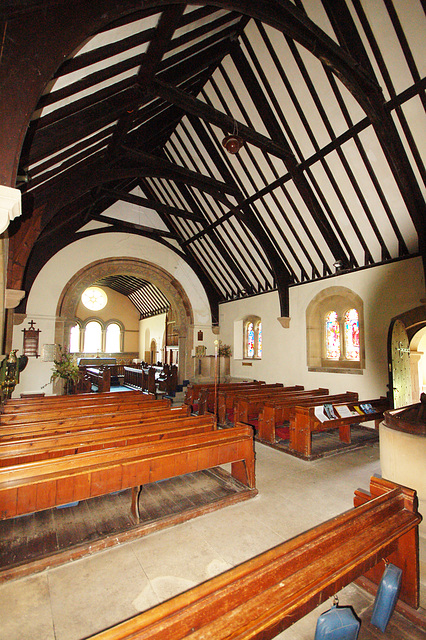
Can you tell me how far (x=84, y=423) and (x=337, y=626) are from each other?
11.3 feet

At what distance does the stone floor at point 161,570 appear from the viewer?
184 cm

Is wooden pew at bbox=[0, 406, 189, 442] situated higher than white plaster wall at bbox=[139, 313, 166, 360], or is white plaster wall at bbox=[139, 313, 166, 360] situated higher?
white plaster wall at bbox=[139, 313, 166, 360]

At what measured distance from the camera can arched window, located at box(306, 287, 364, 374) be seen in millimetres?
7320

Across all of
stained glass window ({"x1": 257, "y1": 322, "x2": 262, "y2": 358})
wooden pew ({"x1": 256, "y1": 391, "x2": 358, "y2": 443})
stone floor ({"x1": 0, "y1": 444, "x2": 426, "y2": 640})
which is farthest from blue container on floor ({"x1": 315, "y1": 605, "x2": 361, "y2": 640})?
stained glass window ({"x1": 257, "y1": 322, "x2": 262, "y2": 358})

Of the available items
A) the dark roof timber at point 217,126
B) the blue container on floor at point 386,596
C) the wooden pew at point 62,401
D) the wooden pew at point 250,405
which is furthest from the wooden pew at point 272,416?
the dark roof timber at point 217,126

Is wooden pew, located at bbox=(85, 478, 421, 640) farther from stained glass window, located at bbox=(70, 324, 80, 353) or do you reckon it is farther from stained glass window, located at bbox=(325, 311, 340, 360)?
stained glass window, located at bbox=(70, 324, 80, 353)

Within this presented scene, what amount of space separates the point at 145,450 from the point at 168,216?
31.7ft

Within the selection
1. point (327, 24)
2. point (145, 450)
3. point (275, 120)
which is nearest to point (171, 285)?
point (275, 120)

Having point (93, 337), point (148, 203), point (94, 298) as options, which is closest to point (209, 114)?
point (148, 203)

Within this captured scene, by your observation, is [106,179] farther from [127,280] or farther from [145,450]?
[127,280]

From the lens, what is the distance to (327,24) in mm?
4703

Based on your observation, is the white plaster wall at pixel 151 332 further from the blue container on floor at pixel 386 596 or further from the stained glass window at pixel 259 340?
the blue container on floor at pixel 386 596

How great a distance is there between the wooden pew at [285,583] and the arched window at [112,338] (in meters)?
20.3

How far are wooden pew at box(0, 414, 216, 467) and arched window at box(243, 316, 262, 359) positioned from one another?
682cm
